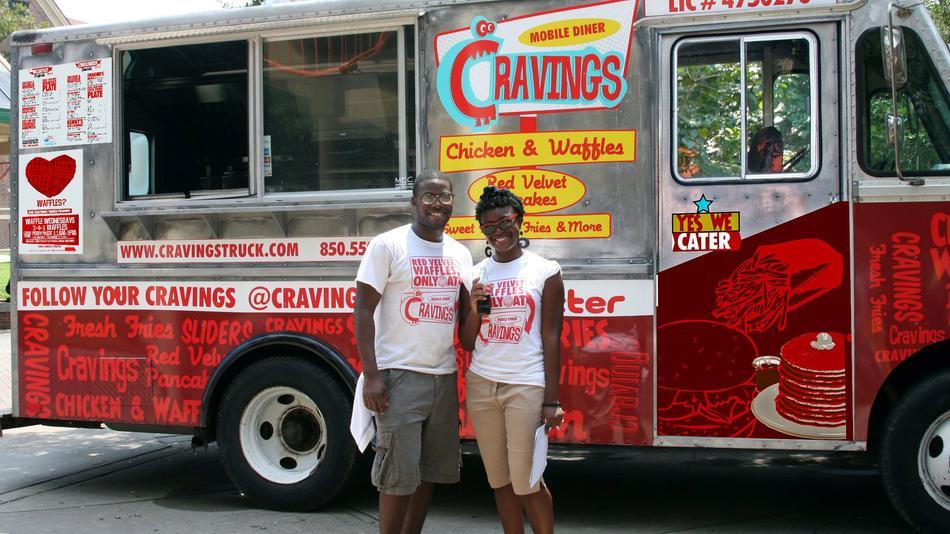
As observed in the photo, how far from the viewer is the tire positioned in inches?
196

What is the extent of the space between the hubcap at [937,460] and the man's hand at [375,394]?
9.22ft

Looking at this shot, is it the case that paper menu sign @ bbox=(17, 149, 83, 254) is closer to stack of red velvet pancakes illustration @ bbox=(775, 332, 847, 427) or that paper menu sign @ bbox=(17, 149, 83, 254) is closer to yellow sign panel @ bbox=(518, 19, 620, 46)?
yellow sign panel @ bbox=(518, 19, 620, 46)

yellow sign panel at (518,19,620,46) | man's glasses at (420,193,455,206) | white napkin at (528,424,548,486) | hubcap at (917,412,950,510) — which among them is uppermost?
yellow sign panel at (518,19,620,46)

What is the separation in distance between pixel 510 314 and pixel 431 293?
408 mm

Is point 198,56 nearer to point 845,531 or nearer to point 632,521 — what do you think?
point 632,521

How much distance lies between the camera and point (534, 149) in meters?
5.60

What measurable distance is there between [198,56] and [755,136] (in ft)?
11.9

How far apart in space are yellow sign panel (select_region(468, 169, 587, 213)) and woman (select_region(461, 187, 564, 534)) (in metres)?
1.17

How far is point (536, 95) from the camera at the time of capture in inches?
221

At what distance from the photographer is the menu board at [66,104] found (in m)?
6.41

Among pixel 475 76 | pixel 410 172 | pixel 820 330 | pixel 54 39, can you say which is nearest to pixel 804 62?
pixel 820 330

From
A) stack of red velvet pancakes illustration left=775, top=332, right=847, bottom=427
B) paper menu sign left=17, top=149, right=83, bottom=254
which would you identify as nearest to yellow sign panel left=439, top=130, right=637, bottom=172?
stack of red velvet pancakes illustration left=775, top=332, right=847, bottom=427

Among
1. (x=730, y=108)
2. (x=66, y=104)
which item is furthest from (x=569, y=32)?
(x=66, y=104)

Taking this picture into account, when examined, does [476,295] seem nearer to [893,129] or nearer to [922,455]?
[893,129]
